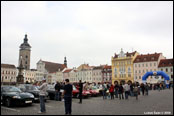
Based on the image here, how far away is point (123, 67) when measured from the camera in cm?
8456

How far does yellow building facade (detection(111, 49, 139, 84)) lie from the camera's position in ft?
272

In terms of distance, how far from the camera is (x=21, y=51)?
10969 cm

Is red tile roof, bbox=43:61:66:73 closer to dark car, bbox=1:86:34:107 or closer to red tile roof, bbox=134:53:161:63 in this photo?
red tile roof, bbox=134:53:161:63

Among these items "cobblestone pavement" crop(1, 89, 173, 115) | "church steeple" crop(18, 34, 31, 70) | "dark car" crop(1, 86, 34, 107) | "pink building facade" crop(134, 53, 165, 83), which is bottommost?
"cobblestone pavement" crop(1, 89, 173, 115)

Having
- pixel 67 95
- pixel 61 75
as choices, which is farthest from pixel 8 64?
pixel 67 95

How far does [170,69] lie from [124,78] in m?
19.4

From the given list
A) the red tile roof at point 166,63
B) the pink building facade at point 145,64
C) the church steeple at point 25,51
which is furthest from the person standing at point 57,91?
the church steeple at point 25,51

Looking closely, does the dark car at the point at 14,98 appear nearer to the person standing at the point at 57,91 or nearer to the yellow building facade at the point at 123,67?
the person standing at the point at 57,91

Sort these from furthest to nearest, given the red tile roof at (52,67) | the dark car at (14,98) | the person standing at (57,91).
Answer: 1. the red tile roof at (52,67)
2. the person standing at (57,91)
3. the dark car at (14,98)

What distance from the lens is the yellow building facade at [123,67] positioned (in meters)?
82.8

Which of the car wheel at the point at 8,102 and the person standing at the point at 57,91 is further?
the person standing at the point at 57,91

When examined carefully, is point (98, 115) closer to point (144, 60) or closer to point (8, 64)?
point (144, 60)

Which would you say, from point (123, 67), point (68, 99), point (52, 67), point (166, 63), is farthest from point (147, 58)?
point (68, 99)

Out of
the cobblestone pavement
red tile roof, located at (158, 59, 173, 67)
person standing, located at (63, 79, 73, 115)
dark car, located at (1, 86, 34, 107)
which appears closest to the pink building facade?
red tile roof, located at (158, 59, 173, 67)
